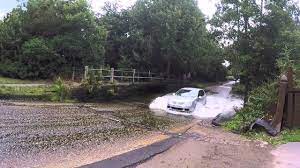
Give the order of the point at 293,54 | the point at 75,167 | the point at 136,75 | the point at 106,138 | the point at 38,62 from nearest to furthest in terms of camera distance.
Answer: the point at 75,167 < the point at 106,138 < the point at 293,54 < the point at 38,62 < the point at 136,75

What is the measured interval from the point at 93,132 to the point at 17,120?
3171 mm

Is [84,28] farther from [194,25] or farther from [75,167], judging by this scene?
[75,167]

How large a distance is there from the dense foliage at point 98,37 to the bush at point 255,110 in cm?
1044

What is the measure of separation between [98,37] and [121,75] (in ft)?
19.8

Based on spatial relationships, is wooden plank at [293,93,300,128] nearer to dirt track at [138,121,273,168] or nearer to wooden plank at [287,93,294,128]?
wooden plank at [287,93,294,128]

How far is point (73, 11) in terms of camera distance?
100 ft

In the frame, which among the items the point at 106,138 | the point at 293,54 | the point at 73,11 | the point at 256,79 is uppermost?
the point at 73,11

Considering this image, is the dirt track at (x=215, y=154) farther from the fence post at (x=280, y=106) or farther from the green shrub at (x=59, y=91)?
the green shrub at (x=59, y=91)

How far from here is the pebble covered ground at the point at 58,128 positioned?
11.0m

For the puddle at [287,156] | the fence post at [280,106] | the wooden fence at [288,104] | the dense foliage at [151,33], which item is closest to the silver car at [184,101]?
the wooden fence at [288,104]

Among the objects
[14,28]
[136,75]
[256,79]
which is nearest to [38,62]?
[14,28]

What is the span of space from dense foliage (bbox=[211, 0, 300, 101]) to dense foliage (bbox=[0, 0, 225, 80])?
2369 millimetres

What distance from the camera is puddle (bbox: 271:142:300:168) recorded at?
10.3 meters

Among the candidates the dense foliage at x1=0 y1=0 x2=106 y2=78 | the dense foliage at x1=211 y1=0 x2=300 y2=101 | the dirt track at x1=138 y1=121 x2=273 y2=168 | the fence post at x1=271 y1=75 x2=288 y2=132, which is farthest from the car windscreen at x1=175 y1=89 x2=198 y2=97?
the dirt track at x1=138 y1=121 x2=273 y2=168
